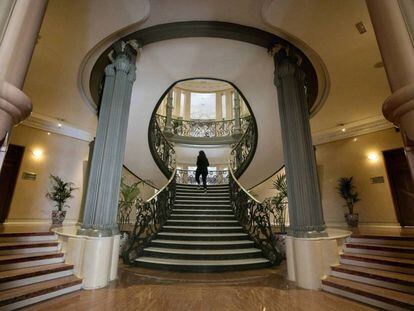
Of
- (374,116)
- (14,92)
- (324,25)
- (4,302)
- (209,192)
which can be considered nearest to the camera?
(14,92)

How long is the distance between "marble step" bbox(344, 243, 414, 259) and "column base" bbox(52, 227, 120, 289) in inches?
144

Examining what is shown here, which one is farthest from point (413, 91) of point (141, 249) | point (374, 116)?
point (374, 116)

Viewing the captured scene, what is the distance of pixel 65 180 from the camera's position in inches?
269

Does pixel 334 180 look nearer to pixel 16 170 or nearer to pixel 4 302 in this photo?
pixel 4 302

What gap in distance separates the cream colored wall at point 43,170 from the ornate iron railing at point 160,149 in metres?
2.70

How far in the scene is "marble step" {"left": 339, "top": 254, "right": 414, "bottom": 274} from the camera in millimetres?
2619

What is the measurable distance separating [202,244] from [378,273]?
8.83 ft

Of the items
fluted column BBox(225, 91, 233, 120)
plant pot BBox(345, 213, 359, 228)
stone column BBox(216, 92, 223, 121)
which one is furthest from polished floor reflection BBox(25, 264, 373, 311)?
stone column BBox(216, 92, 223, 121)

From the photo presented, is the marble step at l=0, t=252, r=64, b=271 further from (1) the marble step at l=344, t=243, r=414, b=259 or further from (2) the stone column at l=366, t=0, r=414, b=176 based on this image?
(1) the marble step at l=344, t=243, r=414, b=259

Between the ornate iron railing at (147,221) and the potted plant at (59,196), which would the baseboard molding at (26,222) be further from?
the ornate iron railing at (147,221)

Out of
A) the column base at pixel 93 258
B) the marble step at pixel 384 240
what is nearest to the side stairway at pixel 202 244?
the column base at pixel 93 258

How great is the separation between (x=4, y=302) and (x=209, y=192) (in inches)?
218

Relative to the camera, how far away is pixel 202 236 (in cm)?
438

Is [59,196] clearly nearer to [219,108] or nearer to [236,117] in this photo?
[236,117]
